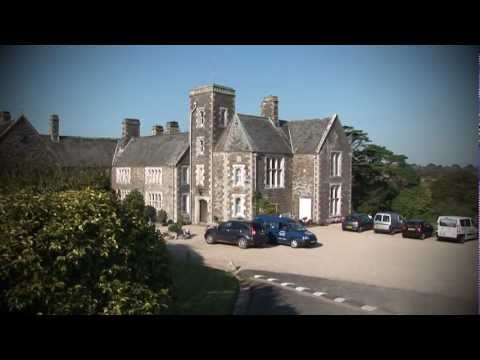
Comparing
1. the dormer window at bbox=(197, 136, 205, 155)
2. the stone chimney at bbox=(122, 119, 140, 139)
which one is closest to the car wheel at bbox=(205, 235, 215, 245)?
the dormer window at bbox=(197, 136, 205, 155)

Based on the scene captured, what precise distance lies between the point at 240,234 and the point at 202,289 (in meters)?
4.76

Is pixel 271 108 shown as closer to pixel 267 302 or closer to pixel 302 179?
pixel 302 179

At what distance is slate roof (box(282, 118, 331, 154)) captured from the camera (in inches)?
805

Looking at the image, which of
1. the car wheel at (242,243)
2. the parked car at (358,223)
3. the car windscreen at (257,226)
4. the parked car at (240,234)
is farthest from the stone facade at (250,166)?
the car wheel at (242,243)

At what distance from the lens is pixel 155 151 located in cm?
2206

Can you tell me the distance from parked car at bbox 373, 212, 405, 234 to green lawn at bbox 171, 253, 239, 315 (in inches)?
371

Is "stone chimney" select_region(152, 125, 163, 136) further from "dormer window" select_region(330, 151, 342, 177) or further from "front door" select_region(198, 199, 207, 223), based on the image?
"dormer window" select_region(330, 151, 342, 177)

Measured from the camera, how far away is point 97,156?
24031 millimetres

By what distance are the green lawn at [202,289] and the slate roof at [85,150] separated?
14437 mm

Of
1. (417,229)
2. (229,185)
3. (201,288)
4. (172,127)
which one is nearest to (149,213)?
(201,288)

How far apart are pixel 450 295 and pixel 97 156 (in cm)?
2151
